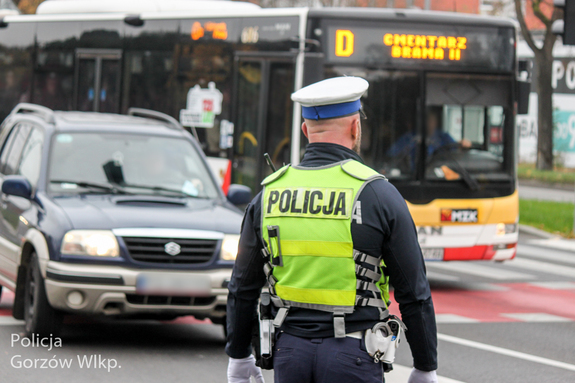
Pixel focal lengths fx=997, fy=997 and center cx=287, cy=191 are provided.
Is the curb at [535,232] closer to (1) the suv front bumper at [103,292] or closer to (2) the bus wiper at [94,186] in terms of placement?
(2) the bus wiper at [94,186]

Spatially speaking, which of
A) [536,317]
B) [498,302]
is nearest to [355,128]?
[536,317]

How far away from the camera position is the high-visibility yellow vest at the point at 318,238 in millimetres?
3104

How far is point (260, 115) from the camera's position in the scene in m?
11.9

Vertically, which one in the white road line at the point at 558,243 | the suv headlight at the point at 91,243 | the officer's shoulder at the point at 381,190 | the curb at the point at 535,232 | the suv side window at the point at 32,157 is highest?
the officer's shoulder at the point at 381,190

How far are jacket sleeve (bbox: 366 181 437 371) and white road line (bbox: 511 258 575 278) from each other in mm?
10570

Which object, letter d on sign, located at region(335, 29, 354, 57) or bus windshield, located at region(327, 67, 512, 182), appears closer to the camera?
letter d on sign, located at region(335, 29, 354, 57)

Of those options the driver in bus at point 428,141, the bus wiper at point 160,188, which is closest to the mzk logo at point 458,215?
the driver in bus at point 428,141

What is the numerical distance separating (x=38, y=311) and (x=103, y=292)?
0.53 metres

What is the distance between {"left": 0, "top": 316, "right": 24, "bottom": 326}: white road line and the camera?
8.02 metres

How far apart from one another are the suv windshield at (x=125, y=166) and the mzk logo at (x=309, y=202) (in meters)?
4.90

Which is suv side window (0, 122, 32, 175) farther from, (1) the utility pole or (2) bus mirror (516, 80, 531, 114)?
(1) the utility pole

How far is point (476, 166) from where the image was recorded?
37.7 ft

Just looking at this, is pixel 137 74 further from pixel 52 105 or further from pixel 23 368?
pixel 23 368

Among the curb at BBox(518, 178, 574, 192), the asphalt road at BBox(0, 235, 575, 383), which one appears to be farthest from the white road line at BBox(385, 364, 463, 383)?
the curb at BBox(518, 178, 574, 192)
